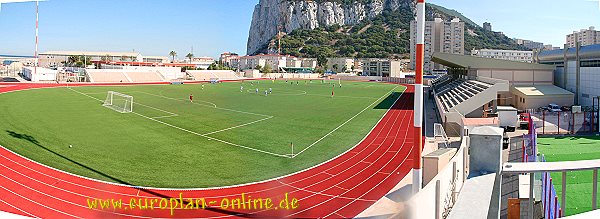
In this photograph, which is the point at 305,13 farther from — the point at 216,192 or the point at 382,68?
the point at 216,192

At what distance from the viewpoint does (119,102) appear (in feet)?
58.5

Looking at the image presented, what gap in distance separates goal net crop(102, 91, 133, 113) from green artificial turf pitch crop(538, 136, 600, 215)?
1379 cm

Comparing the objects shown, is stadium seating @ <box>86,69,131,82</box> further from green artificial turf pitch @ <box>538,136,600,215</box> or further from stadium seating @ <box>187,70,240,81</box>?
green artificial turf pitch @ <box>538,136,600,215</box>

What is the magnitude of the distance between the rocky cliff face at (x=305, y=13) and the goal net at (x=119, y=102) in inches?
311

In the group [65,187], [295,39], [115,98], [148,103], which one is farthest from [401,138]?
[295,39]

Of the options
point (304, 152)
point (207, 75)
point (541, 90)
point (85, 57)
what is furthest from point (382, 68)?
point (304, 152)

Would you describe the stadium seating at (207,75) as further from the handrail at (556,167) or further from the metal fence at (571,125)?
the handrail at (556,167)

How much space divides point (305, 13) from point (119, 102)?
16.4 m

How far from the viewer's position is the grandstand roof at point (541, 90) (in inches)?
711

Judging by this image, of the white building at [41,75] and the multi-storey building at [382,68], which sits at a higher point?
the multi-storey building at [382,68]

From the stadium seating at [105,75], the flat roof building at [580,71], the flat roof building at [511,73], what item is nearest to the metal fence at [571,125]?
the flat roof building at [580,71]

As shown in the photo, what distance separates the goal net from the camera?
16.0 meters

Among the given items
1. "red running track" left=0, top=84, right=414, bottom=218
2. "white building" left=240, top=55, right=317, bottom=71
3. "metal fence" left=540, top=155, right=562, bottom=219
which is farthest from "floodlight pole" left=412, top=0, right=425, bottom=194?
"white building" left=240, top=55, right=317, bottom=71

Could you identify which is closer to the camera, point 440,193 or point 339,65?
point 440,193
